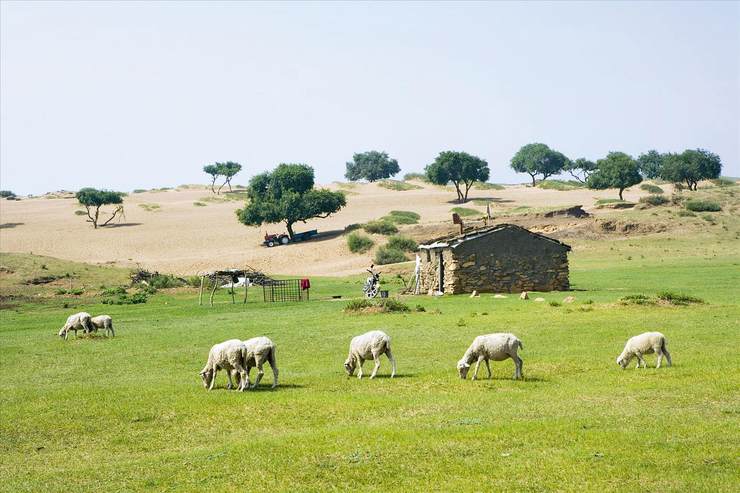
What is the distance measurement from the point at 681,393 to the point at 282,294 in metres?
38.3

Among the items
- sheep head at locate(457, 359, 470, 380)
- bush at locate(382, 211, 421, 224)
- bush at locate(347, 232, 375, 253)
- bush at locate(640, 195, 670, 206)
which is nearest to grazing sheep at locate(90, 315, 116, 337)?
sheep head at locate(457, 359, 470, 380)

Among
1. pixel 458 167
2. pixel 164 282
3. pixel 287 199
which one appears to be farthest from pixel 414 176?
pixel 164 282

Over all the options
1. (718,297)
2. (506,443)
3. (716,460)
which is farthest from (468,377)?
(718,297)

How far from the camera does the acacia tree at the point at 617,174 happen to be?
11469 centimetres

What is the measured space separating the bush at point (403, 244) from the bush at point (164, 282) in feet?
79.2

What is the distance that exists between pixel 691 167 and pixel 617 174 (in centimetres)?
1584

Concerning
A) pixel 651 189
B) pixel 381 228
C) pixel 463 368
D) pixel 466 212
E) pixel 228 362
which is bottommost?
pixel 463 368

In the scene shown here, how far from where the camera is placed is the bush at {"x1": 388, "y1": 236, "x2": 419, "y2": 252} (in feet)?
289

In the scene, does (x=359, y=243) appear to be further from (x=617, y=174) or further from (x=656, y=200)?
(x=617, y=174)

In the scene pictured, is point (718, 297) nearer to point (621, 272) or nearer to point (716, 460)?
point (621, 272)

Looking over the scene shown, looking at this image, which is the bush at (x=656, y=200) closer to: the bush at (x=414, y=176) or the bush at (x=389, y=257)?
the bush at (x=389, y=257)

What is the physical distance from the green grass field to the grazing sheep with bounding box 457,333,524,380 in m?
0.41

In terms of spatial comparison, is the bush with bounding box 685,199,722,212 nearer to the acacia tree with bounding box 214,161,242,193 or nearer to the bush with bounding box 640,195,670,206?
the bush with bounding box 640,195,670,206

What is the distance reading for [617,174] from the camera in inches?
4532
